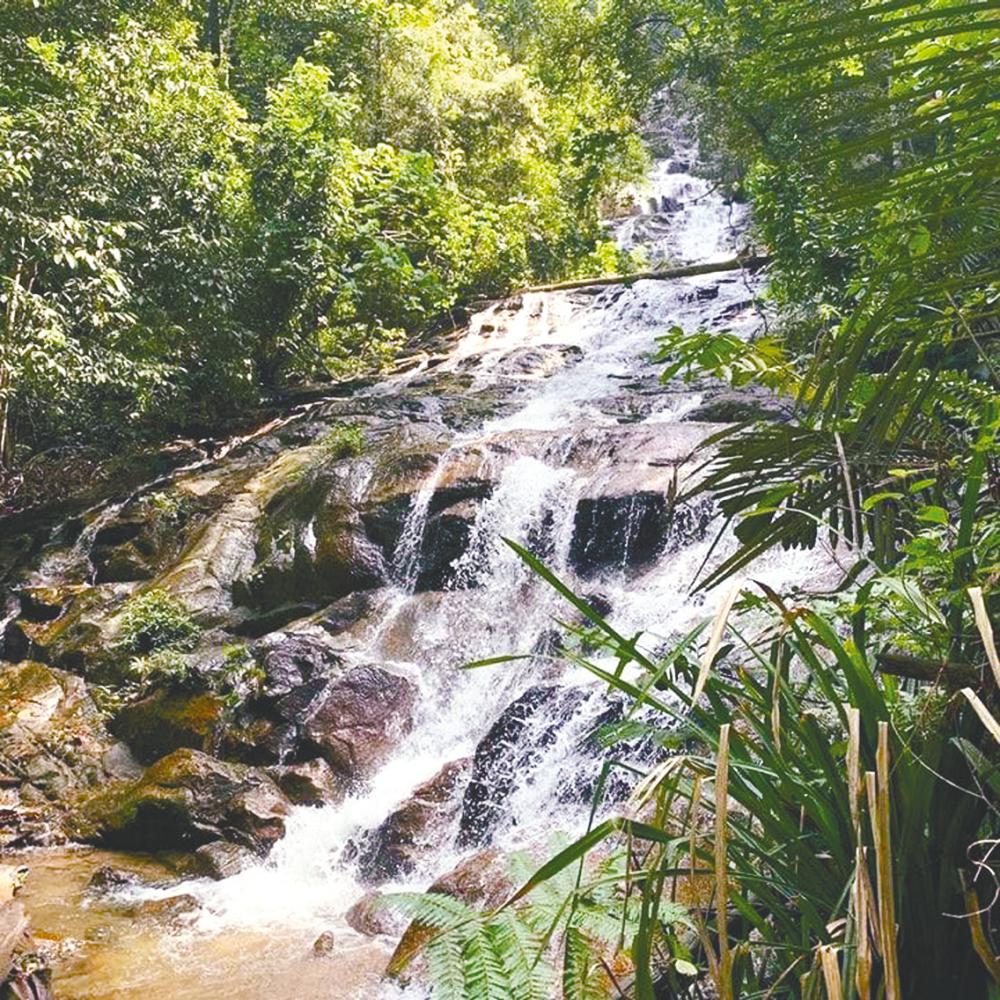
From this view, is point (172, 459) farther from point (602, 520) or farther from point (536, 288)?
point (536, 288)

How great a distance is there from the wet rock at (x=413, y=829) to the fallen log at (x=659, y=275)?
11.3 m

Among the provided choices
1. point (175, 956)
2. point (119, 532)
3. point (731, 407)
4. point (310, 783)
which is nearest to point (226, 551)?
point (119, 532)

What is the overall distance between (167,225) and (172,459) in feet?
9.96

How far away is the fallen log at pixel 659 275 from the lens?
1573 centimetres

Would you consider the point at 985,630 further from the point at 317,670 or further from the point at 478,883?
the point at 317,670

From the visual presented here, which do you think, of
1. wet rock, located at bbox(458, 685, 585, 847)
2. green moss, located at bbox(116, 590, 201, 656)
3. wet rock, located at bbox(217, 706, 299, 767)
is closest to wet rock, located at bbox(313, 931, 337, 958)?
wet rock, located at bbox(458, 685, 585, 847)

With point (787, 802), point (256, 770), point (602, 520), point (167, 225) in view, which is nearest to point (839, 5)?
point (602, 520)

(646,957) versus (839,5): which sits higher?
(839,5)

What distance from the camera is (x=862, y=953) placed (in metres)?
0.86

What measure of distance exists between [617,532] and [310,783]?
3.44m

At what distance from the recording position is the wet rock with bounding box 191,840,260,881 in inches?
225

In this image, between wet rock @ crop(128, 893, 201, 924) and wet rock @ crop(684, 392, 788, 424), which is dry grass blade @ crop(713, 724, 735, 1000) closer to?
wet rock @ crop(128, 893, 201, 924)

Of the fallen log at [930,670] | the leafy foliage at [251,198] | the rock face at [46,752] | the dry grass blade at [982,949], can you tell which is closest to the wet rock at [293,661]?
the rock face at [46,752]

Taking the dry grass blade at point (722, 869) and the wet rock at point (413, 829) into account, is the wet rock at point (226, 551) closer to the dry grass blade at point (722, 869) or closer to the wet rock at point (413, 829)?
the wet rock at point (413, 829)
